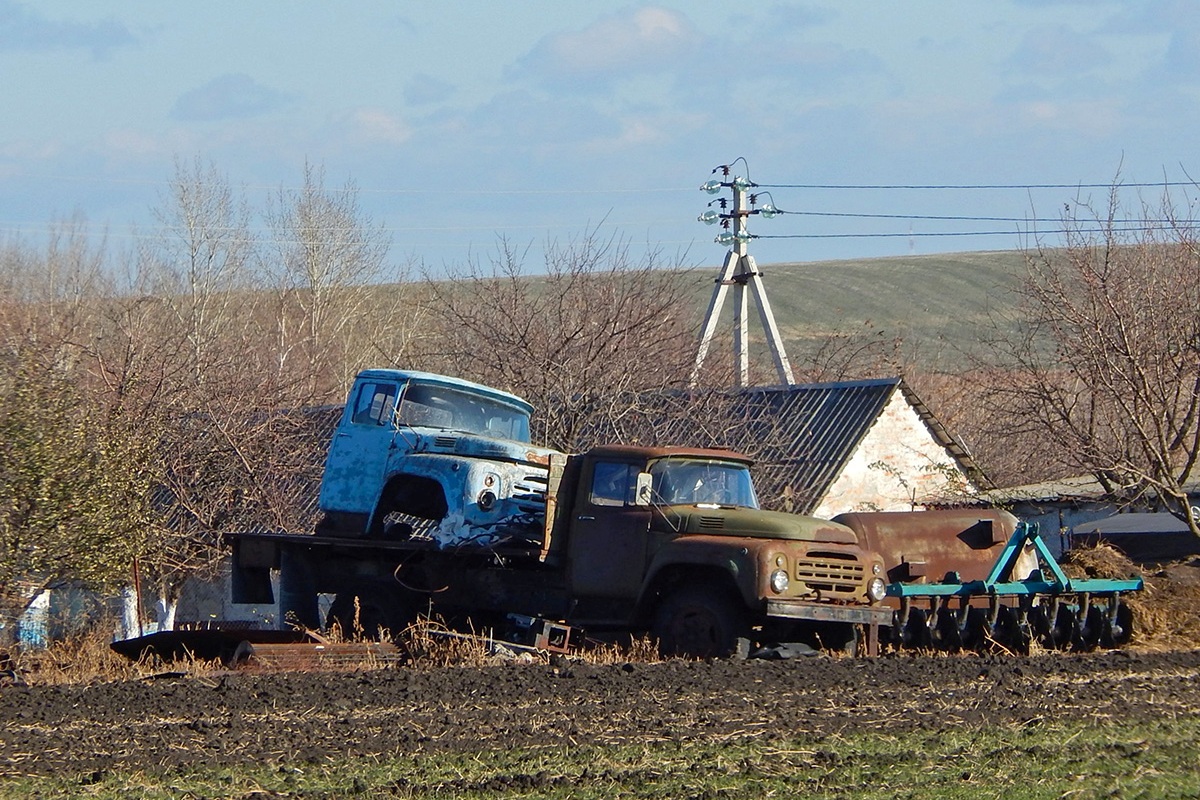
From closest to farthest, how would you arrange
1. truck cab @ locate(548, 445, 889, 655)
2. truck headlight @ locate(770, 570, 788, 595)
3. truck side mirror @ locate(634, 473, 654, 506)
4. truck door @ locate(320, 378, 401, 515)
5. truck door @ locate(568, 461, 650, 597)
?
truck headlight @ locate(770, 570, 788, 595)
truck cab @ locate(548, 445, 889, 655)
truck door @ locate(568, 461, 650, 597)
truck side mirror @ locate(634, 473, 654, 506)
truck door @ locate(320, 378, 401, 515)

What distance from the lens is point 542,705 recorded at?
1048 centimetres

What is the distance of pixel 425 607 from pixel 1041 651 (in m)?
6.62

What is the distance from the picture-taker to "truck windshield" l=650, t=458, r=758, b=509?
14672 millimetres

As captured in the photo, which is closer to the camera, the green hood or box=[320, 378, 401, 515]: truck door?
the green hood

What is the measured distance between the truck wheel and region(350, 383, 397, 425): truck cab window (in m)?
4.50

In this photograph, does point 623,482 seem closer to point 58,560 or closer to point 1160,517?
point 58,560

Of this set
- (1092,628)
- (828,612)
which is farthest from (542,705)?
(1092,628)

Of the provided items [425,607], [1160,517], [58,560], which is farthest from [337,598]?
[1160,517]

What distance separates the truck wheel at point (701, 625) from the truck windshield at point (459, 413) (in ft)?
13.3

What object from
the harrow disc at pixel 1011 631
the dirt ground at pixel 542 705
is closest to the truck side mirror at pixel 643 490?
the dirt ground at pixel 542 705

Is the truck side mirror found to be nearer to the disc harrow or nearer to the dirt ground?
the dirt ground

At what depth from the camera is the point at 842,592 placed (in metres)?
14.0

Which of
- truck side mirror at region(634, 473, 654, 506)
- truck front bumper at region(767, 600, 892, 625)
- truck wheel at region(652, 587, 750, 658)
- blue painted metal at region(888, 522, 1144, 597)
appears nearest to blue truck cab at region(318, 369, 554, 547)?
truck side mirror at region(634, 473, 654, 506)

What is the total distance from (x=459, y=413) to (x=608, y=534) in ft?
10.9
